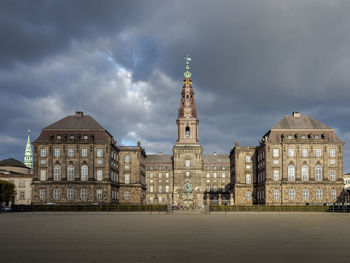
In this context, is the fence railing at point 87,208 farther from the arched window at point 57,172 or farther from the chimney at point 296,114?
the chimney at point 296,114

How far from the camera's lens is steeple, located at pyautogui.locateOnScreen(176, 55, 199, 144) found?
123m

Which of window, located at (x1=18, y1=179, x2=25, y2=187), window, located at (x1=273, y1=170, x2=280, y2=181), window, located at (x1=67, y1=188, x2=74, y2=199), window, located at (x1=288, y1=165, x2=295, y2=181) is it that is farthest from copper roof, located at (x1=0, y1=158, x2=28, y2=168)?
window, located at (x1=288, y1=165, x2=295, y2=181)

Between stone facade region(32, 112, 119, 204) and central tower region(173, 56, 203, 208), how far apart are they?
31826 millimetres

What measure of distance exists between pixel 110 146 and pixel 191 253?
75.2m

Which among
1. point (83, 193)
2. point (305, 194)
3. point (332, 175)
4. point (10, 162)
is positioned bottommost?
point (305, 194)

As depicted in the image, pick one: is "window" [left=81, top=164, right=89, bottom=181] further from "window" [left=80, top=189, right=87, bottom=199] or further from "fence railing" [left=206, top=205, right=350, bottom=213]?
"fence railing" [left=206, top=205, right=350, bottom=213]

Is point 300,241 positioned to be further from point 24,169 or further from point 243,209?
point 24,169

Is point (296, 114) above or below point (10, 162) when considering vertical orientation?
above

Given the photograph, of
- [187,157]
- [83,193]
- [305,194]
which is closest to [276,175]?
[305,194]

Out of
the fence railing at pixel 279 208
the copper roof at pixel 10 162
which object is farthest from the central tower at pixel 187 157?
the copper roof at pixel 10 162

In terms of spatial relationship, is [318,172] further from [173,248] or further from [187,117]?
[173,248]

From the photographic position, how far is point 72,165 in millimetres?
90938

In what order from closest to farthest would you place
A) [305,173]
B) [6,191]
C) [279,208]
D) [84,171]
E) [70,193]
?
1. [279,208]
2. [305,173]
3. [70,193]
4. [84,171]
5. [6,191]

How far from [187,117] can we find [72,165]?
1720 inches
